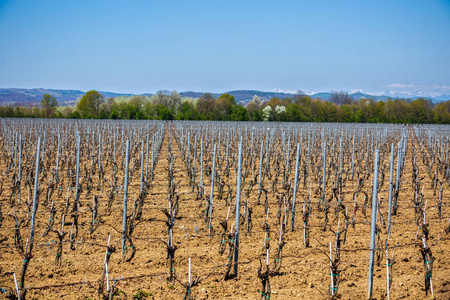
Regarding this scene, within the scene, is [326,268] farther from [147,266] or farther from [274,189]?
[274,189]

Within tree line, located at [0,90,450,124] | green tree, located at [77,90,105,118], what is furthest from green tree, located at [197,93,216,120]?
green tree, located at [77,90,105,118]

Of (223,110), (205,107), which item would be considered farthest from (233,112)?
(205,107)

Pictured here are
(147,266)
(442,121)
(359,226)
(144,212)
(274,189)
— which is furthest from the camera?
(442,121)

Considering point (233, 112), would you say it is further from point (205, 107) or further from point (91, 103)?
point (91, 103)

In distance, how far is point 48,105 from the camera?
5762 cm

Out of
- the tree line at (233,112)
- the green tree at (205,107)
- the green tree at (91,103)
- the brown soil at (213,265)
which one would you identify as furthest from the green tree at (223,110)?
the brown soil at (213,265)

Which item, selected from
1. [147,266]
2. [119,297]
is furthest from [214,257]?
[119,297]

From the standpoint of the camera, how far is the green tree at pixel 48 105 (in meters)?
53.4

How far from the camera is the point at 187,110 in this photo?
5547cm

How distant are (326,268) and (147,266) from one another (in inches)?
85.2

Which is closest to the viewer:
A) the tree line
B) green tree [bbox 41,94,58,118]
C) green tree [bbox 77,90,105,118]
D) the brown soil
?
the brown soil

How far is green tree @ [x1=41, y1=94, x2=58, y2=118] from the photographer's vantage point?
5341cm

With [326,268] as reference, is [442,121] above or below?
above

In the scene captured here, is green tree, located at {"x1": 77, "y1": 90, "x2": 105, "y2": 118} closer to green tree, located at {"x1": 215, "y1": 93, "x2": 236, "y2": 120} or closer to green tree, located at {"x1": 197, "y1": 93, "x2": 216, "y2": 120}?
green tree, located at {"x1": 197, "y1": 93, "x2": 216, "y2": 120}
